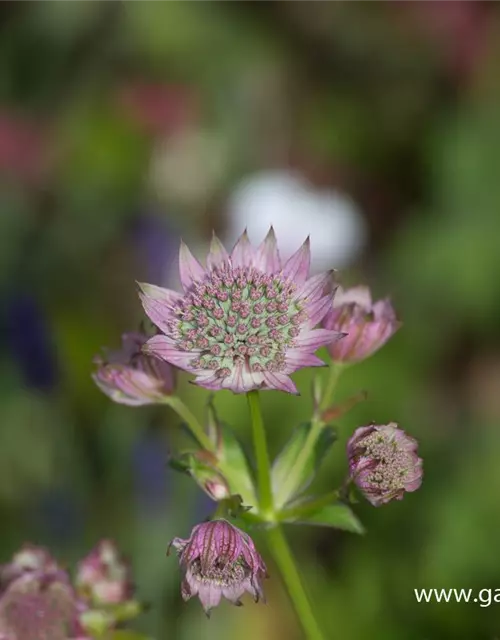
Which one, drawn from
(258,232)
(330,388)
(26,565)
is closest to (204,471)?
(330,388)

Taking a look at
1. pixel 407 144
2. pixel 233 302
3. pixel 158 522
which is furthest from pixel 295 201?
pixel 233 302

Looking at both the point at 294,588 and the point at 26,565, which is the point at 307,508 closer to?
the point at 294,588

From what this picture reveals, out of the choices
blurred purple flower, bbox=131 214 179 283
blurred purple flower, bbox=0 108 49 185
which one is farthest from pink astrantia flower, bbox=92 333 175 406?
blurred purple flower, bbox=0 108 49 185

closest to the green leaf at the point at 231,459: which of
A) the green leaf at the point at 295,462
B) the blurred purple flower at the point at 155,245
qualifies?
the green leaf at the point at 295,462

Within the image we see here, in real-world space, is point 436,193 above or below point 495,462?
above

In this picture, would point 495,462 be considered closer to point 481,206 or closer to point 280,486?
point 481,206

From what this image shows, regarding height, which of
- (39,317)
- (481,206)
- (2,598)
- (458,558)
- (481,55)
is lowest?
(458,558)

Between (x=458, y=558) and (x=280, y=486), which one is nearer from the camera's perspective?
(x=280, y=486)
